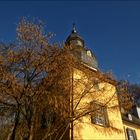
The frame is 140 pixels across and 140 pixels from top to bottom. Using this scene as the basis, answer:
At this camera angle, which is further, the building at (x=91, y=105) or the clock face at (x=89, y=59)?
the clock face at (x=89, y=59)

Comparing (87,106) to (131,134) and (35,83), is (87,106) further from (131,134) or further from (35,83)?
(131,134)

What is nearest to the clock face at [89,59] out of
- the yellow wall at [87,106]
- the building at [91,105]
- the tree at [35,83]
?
the building at [91,105]

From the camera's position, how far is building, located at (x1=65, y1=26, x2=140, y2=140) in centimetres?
1458

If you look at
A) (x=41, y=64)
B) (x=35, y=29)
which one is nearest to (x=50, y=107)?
(x=41, y=64)

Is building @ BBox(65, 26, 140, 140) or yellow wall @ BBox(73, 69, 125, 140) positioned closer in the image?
building @ BBox(65, 26, 140, 140)

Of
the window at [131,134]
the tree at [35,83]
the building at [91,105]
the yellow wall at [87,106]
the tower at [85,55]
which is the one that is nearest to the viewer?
→ the tree at [35,83]

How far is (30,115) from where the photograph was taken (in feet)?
41.8

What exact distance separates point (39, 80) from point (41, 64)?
99cm

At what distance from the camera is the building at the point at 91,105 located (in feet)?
47.8

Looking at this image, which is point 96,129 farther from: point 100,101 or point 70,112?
point 70,112

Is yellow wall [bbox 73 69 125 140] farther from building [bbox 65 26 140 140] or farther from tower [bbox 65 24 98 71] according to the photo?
tower [bbox 65 24 98 71]

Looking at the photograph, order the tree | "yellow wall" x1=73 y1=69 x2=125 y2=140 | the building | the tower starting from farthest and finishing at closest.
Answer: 1. the tower
2. "yellow wall" x1=73 y1=69 x2=125 y2=140
3. the building
4. the tree

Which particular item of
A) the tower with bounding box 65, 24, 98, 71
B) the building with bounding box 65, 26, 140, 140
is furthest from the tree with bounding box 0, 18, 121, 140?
the tower with bounding box 65, 24, 98, 71

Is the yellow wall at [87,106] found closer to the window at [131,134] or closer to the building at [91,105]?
the building at [91,105]
